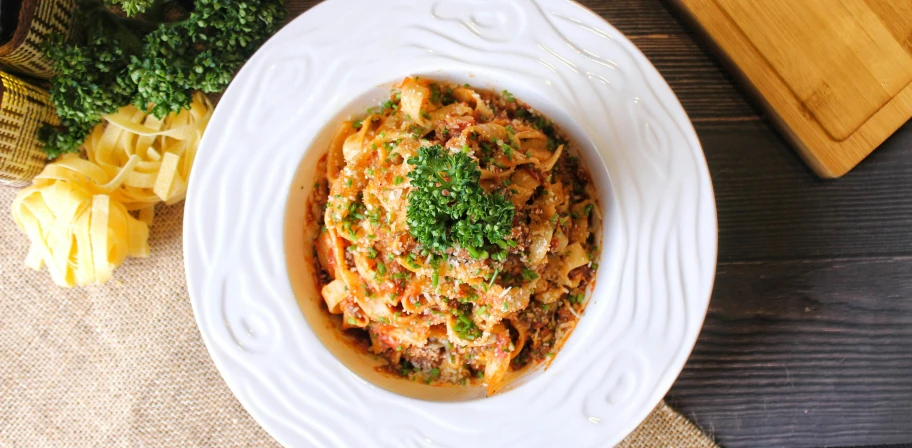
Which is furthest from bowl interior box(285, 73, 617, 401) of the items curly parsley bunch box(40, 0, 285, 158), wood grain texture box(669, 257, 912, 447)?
wood grain texture box(669, 257, 912, 447)

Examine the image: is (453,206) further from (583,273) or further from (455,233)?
(583,273)

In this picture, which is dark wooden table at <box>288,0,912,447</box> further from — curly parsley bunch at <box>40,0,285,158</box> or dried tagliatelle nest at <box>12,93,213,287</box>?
dried tagliatelle nest at <box>12,93,213,287</box>

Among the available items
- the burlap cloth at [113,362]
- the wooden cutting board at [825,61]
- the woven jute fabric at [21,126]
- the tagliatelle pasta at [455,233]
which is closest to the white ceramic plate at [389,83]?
the tagliatelle pasta at [455,233]

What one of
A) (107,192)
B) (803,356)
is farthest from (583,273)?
(107,192)

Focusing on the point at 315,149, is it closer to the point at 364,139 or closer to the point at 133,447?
the point at 364,139

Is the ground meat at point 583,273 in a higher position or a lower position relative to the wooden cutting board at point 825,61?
lower

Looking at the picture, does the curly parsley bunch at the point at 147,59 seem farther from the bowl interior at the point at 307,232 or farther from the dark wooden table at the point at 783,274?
the bowl interior at the point at 307,232

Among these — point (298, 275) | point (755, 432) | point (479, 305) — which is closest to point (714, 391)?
point (755, 432)
